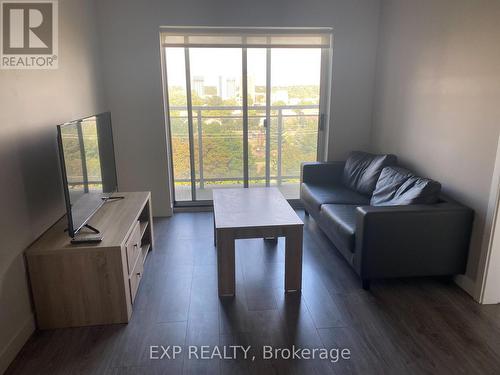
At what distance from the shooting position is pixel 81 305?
7.69 feet

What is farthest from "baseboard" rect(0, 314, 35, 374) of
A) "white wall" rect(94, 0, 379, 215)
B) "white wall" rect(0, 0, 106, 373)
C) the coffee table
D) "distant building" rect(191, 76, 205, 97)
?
"distant building" rect(191, 76, 205, 97)

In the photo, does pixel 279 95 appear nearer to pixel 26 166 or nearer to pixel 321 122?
pixel 321 122

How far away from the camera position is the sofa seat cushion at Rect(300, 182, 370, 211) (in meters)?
3.57

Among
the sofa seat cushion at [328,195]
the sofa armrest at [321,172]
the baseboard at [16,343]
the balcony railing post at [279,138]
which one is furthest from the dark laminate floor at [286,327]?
the balcony railing post at [279,138]

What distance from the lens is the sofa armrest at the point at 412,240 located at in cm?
263

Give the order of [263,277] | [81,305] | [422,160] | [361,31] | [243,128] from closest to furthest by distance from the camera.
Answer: [81,305]
[263,277]
[422,160]
[361,31]
[243,128]

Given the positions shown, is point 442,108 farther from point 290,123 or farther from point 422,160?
point 290,123

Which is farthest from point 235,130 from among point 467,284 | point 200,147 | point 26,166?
point 467,284

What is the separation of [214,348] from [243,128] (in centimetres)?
284

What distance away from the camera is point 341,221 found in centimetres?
304

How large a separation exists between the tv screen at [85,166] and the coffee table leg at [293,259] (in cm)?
142

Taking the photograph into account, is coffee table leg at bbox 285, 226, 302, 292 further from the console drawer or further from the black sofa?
the console drawer

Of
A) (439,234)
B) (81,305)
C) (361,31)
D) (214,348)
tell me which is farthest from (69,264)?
(361,31)

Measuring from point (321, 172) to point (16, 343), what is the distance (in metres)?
3.19
